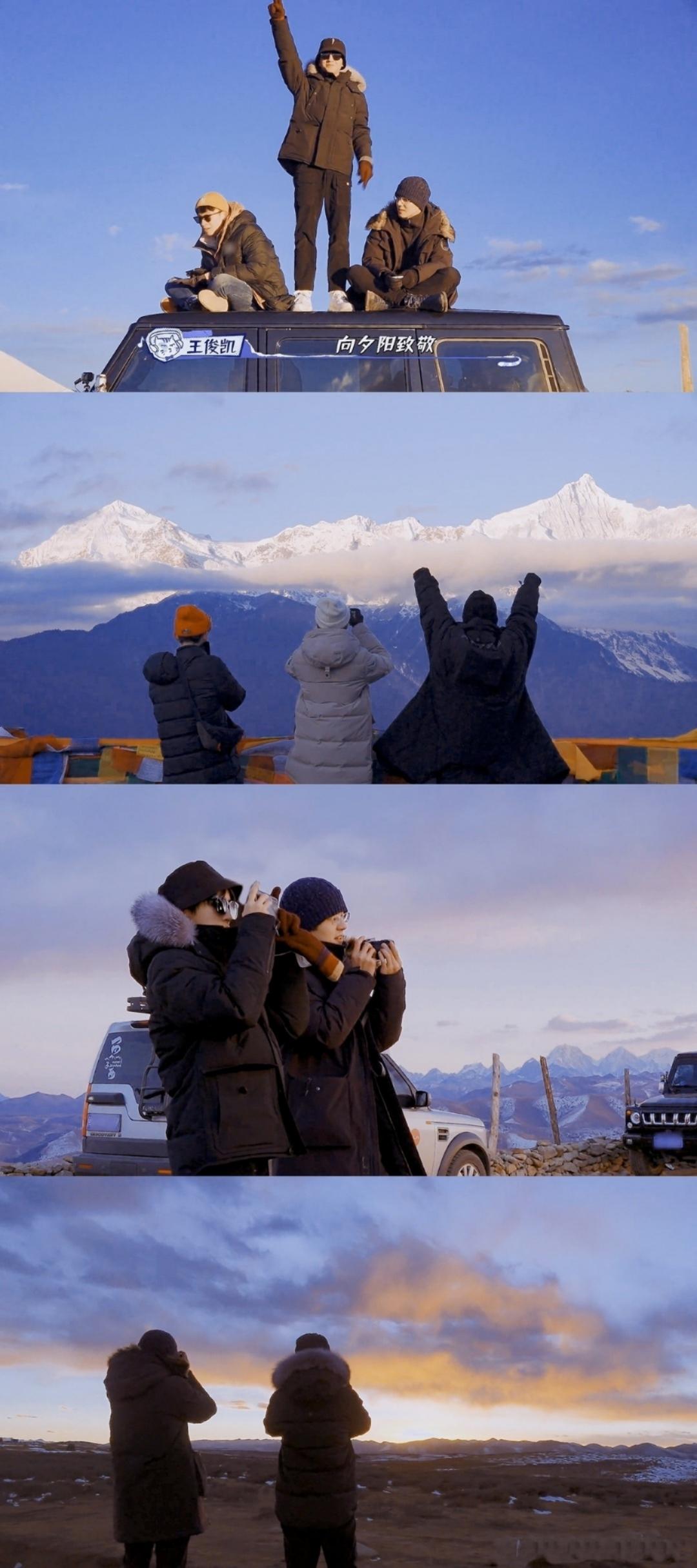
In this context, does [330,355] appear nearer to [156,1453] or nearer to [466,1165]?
[466,1165]

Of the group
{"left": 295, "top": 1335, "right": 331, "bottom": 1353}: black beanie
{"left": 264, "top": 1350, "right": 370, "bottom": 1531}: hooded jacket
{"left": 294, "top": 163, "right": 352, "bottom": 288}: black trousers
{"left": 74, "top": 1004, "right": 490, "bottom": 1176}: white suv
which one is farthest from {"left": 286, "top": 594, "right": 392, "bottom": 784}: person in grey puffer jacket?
{"left": 294, "top": 163, "right": 352, "bottom": 288}: black trousers

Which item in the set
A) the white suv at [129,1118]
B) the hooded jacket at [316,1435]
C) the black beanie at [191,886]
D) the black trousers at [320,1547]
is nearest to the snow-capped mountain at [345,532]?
the white suv at [129,1118]

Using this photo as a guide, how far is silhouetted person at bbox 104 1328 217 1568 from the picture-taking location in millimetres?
5883

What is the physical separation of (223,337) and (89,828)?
3102mm

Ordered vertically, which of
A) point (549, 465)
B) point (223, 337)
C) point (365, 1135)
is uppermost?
point (223, 337)

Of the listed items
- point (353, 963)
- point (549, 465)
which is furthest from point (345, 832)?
point (549, 465)

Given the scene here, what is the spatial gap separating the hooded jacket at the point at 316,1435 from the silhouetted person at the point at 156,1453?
0.27 m

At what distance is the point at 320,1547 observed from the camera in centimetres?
591

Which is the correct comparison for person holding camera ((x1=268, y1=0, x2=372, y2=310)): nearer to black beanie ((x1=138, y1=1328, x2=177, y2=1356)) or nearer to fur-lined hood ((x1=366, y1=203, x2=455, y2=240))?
fur-lined hood ((x1=366, y1=203, x2=455, y2=240))

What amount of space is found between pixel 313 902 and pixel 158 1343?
1.70 meters

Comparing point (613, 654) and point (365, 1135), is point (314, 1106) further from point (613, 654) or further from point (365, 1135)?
point (613, 654)

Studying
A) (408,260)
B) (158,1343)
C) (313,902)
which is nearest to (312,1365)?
(158,1343)

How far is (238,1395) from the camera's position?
625 centimetres

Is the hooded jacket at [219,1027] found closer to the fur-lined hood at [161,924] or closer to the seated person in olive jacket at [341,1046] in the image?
the fur-lined hood at [161,924]
